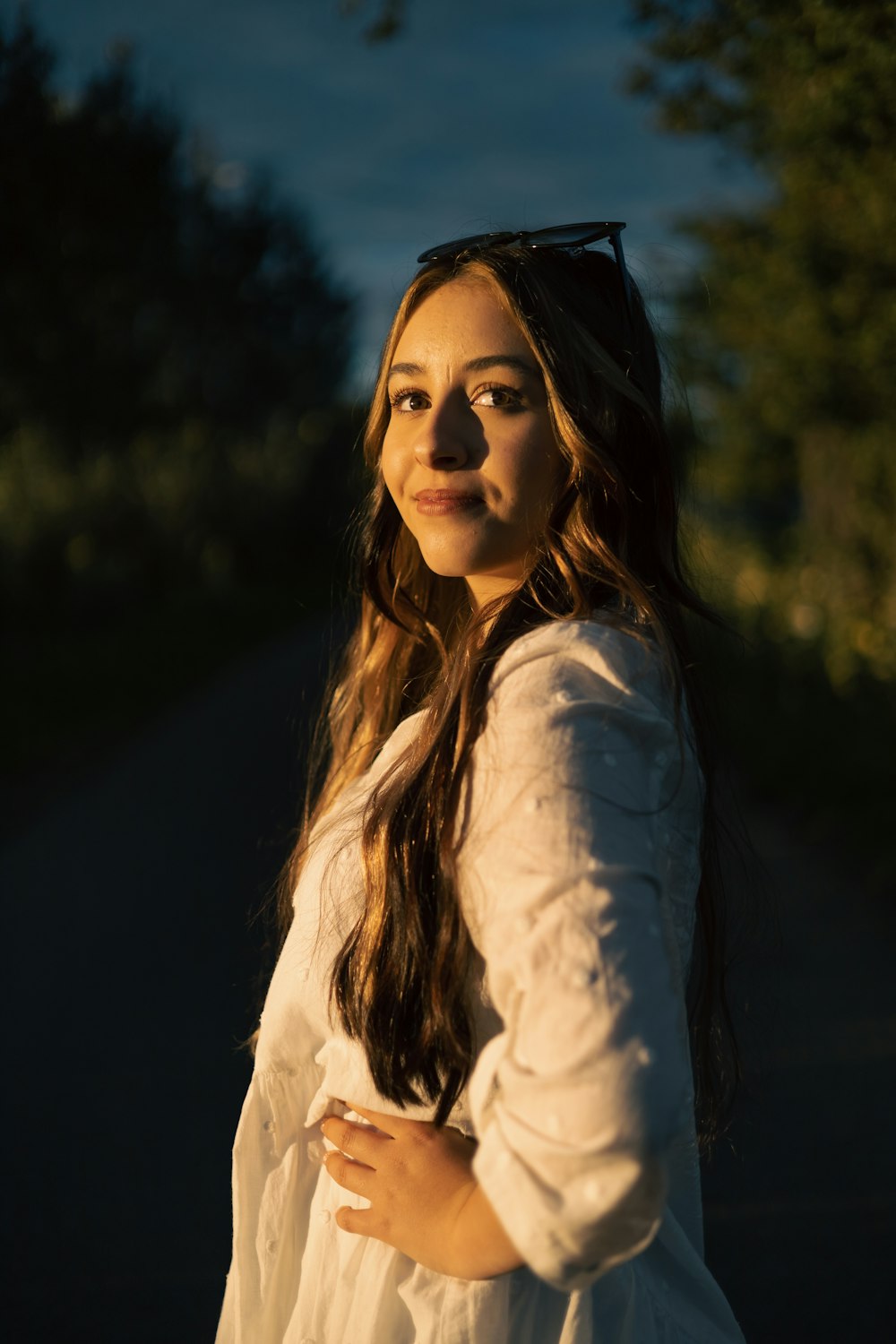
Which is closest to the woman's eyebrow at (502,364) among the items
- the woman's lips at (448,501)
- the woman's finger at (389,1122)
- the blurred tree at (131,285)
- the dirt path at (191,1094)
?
the woman's lips at (448,501)

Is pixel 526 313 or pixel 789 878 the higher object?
pixel 526 313

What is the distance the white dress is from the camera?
3.39 ft

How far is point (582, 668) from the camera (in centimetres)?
120

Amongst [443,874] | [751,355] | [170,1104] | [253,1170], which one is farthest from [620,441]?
[751,355]

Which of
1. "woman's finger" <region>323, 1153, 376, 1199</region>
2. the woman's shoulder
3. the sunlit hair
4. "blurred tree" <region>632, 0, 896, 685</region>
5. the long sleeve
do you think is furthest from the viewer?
"blurred tree" <region>632, 0, 896, 685</region>

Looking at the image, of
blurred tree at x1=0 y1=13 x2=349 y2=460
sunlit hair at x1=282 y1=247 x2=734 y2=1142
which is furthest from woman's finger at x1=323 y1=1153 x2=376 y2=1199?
blurred tree at x1=0 y1=13 x2=349 y2=460

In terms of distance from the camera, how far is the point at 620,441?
1527mm

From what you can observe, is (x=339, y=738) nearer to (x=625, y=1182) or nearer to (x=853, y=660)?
(x=625, y=1182)

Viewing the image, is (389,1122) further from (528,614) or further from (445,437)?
(445,437)

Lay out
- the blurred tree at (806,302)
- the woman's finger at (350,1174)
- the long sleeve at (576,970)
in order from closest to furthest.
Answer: the long sleeve at (576,970), the woman's finger at (350,1174), the blurred tree at (806,302)

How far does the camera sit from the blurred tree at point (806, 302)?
378 cm

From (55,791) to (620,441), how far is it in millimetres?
7053

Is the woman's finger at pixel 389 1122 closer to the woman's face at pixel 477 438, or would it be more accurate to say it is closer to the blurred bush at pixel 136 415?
the woman's face at pixel 477 438

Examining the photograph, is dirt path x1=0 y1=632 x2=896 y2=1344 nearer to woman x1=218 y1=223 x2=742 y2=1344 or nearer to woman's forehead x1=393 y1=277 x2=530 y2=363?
woman x1=218 y1=223 x2=742 y2=1344
